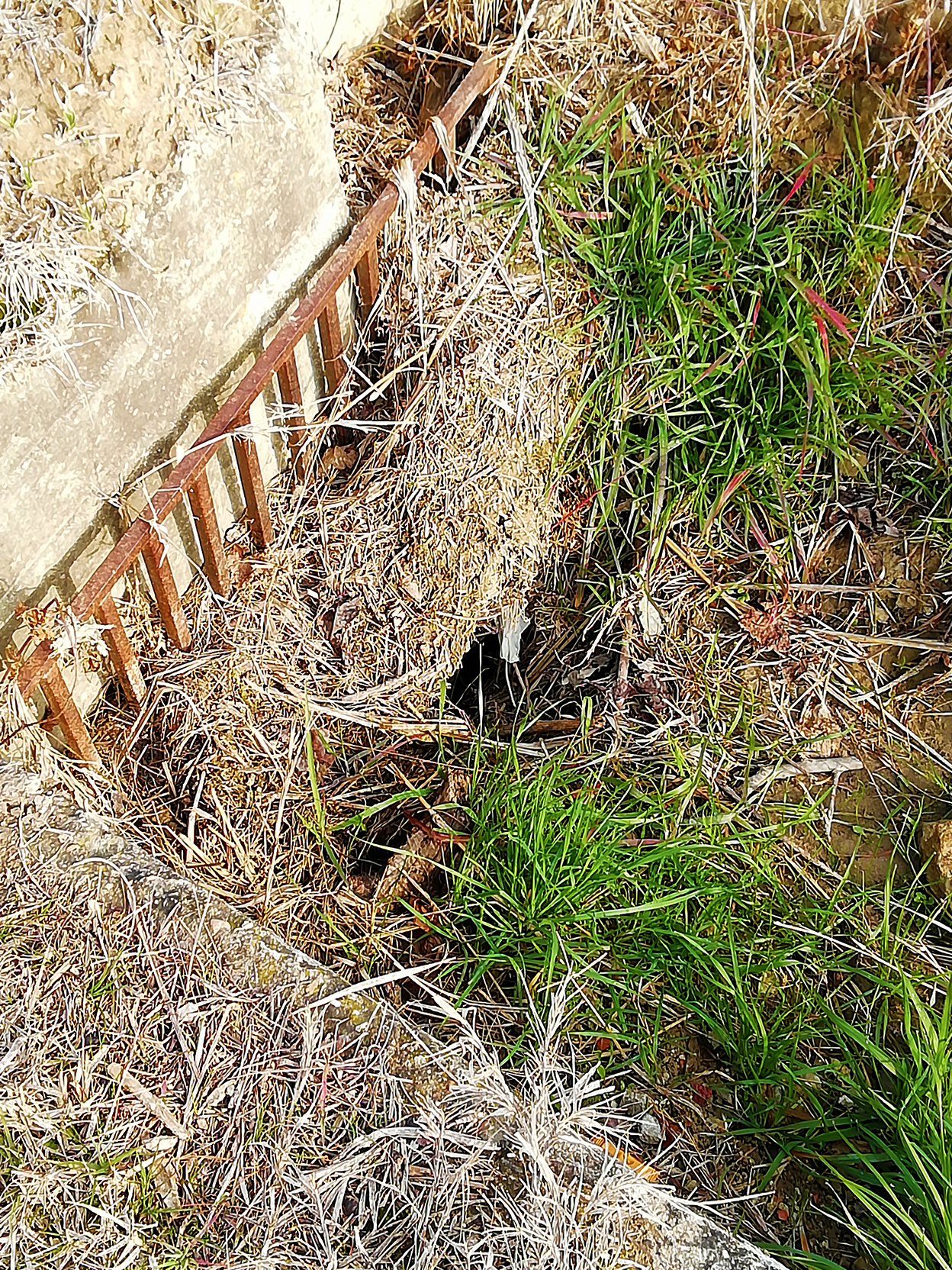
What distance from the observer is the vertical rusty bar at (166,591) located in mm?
2146

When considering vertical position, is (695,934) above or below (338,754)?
below

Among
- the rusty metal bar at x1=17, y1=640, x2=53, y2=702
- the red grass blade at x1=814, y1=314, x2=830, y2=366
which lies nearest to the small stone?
the red grass blade at x1=814, y1=314, x2=830, y2=366

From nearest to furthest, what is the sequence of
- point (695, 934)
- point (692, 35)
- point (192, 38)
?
point (192, 38), point (695, 934), point (692, 35)

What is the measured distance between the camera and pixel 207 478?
2.28 metres

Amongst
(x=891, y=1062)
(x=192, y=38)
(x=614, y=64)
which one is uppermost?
(x=192, y=38)

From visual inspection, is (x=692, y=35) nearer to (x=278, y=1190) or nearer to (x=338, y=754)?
(x=338, y=754)

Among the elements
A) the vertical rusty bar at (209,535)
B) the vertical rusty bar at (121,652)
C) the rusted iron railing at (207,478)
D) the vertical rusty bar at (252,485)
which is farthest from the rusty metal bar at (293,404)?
the vertical rusty bar at (121,652)

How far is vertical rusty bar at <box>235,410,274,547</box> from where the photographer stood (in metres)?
2.28

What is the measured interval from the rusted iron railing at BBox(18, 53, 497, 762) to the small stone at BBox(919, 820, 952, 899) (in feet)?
6.13

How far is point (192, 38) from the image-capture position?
2062 mm

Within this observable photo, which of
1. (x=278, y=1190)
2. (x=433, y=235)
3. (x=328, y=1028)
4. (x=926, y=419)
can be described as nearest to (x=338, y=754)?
(x=328, y=1028)

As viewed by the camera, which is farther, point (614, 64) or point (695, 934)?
point (614, 64)

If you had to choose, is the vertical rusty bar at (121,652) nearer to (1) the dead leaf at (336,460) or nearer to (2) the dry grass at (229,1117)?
(2) the dry grass at (229,1117)

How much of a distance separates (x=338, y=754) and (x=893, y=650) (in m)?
1.59
